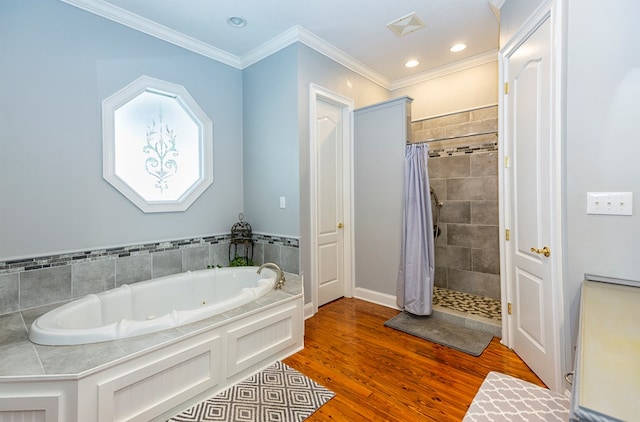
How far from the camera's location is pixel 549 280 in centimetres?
176

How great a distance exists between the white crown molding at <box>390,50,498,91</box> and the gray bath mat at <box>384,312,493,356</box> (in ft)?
9.68

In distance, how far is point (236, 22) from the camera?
2.63 metres

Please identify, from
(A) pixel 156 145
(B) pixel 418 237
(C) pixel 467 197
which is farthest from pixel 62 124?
(C) pixel 467 197

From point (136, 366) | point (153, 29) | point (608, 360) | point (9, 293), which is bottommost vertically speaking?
point (136, 366)

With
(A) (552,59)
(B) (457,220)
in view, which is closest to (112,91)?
(A) (552,59)

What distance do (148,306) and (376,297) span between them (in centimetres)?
231

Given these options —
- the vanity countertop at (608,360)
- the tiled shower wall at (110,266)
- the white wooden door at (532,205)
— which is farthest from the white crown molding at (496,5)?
the tiled shower wall at (110,266)

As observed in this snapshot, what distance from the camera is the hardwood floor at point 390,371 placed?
66.6 inches

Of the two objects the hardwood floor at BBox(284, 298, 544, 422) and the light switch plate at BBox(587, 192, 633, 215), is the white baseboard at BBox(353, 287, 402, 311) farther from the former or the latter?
the light switch plate at BBox(587, 192, 633, 215)

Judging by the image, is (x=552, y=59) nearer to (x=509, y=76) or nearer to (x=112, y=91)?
(x=509, y=76)

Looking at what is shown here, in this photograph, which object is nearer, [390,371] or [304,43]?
[390,371]

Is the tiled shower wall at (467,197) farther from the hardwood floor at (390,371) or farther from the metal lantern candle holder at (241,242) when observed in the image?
the metal lantern candle holder at (241,242)

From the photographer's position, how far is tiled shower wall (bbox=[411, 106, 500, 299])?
325 cm

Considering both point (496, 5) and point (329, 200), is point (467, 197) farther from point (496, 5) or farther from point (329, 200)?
point (496, 5)
